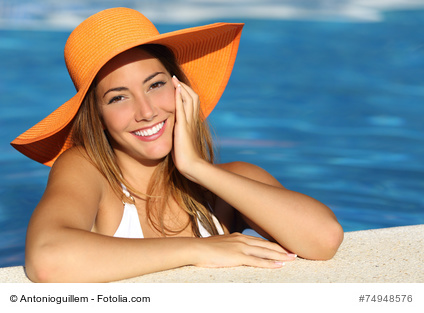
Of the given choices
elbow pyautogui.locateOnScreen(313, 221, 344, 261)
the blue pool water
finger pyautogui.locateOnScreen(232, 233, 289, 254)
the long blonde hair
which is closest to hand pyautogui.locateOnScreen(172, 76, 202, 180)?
the long blonde hair

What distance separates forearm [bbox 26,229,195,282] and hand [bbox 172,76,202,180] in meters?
0.39

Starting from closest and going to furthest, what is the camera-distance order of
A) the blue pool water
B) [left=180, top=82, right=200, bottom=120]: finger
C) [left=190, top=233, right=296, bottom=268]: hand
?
[left=190, top=233, right=296, bottom=268]: hand
[left=180, top=82, right=200, bottom=120]: finger
the blue pool water

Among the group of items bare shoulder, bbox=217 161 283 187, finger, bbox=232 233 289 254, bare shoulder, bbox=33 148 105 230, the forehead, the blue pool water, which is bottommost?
finger, bbox=232 233 289 254

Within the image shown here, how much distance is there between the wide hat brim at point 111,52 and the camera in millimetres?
2814

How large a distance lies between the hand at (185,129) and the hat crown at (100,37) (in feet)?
0.93

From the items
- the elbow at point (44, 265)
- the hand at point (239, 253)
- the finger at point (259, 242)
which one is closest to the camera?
the elbow at point (44, 265)

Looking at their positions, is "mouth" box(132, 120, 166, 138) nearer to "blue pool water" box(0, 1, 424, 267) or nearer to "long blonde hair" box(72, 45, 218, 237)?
"long blonde hair" box(72, 45, 218, 237)

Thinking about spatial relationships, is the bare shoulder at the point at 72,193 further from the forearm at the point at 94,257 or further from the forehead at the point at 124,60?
the forehead at the point at 124,60

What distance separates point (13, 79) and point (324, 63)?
4077mm

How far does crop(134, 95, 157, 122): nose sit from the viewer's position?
9.32ft

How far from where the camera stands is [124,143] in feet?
9.81

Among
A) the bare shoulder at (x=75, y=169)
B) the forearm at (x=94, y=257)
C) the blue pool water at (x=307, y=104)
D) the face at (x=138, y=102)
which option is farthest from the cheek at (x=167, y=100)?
the blue pool water at (x=307, y=104)

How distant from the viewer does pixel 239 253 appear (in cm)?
270

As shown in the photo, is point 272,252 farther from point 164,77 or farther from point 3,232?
point 3,232
